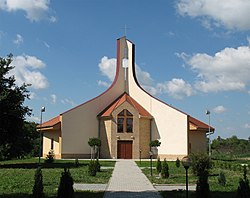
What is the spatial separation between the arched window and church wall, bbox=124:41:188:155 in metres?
2.59

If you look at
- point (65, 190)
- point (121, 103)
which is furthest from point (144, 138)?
point (65, 190)

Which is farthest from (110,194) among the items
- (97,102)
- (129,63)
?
(129,63)

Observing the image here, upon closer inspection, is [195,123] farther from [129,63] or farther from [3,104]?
[3,104]

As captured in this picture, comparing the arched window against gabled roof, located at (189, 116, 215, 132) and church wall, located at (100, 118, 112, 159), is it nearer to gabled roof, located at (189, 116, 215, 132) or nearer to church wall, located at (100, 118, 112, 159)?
church wall, located at (100, 118, 112, 159)

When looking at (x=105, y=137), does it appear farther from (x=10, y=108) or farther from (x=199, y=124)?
(x=10, y=108)

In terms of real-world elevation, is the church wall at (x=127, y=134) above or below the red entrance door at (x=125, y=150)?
above

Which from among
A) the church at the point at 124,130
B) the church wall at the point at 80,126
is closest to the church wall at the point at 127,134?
the church at the point at 124,130

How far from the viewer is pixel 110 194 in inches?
485

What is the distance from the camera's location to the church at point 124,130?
37.4 m

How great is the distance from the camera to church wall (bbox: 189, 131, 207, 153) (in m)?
39.7

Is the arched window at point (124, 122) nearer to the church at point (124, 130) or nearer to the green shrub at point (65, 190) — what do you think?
the church at point (124, 130)

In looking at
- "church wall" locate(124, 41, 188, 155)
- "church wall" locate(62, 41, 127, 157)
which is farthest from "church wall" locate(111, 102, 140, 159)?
"church wall" locate(62, 41, 127, 157)

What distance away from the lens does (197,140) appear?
132 ft

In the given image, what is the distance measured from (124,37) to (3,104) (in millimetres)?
24071
